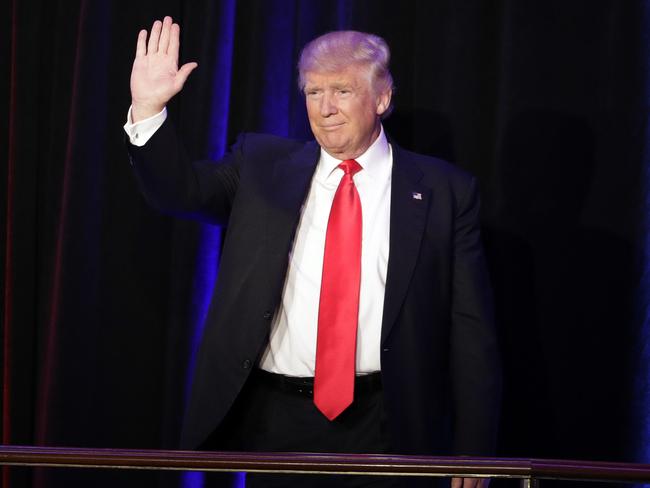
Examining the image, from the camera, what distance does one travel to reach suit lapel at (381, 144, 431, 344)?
2.21m

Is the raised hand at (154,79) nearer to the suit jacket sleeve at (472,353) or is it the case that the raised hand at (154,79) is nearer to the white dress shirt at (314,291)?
the white dress shirt at (314,291)

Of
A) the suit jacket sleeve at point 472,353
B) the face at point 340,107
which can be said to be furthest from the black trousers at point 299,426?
the face at point 340,107

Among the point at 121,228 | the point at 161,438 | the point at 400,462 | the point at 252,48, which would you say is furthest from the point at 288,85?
the point at 400,462

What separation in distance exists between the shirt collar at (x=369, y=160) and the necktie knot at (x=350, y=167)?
0.02 m

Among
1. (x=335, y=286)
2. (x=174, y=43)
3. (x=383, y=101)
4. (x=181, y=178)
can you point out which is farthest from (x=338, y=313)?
(x=174, y=43)

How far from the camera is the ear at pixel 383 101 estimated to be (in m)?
2.40

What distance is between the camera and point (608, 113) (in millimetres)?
2793

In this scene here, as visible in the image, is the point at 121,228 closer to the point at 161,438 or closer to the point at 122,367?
the point at 122,367

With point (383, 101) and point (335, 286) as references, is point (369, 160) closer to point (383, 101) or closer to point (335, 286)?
point (383, 101)

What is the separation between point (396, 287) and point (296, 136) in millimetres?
835

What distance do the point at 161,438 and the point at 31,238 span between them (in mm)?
759

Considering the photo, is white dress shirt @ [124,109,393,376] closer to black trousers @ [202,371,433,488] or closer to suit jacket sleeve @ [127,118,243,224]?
black trousers @ [202,371,433,488]

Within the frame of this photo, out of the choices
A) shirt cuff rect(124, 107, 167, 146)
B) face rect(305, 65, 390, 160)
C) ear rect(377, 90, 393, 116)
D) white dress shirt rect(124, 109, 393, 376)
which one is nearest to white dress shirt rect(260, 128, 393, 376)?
white dress shirt rect(124, 109, 393, 376)

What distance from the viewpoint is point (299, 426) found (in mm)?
2256
